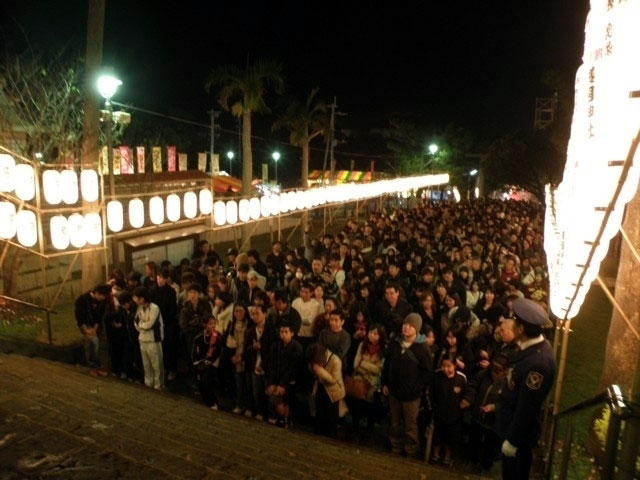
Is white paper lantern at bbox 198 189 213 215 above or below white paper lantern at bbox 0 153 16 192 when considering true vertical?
below

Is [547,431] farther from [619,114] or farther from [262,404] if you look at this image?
[619,114]

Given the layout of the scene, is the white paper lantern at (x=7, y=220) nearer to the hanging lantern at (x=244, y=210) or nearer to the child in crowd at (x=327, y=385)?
the hanging lantern at (x=244, y=210)

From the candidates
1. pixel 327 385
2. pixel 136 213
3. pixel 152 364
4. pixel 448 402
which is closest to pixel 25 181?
pixel 136 213

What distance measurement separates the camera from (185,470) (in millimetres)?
4691

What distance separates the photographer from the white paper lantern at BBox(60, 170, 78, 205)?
9.71 meters

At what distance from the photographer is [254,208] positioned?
14898 millimetres

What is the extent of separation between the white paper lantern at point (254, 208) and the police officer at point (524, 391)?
433 inches

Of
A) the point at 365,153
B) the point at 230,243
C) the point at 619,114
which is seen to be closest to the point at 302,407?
the point at 619,114

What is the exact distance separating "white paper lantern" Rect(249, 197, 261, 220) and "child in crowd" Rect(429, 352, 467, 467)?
387 inches

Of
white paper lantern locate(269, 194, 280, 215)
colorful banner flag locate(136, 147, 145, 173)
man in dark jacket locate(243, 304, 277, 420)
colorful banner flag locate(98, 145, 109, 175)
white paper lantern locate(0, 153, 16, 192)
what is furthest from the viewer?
colorful banner flag locate(136, 147, 145, 173)

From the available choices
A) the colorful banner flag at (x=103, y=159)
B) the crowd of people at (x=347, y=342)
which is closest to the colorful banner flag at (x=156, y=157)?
the colorful banner flag at (x=103, y=159)

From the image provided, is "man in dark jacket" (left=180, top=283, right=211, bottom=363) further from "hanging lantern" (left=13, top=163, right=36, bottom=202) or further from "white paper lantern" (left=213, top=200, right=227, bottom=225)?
"white paper lantern" (left=213, top=200, right=227, bottom=225)

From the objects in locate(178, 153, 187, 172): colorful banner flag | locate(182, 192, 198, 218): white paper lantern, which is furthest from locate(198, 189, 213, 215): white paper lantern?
locate(178, 153, 187, 172): colorful banner flag

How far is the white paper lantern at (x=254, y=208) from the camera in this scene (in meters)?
14.7
